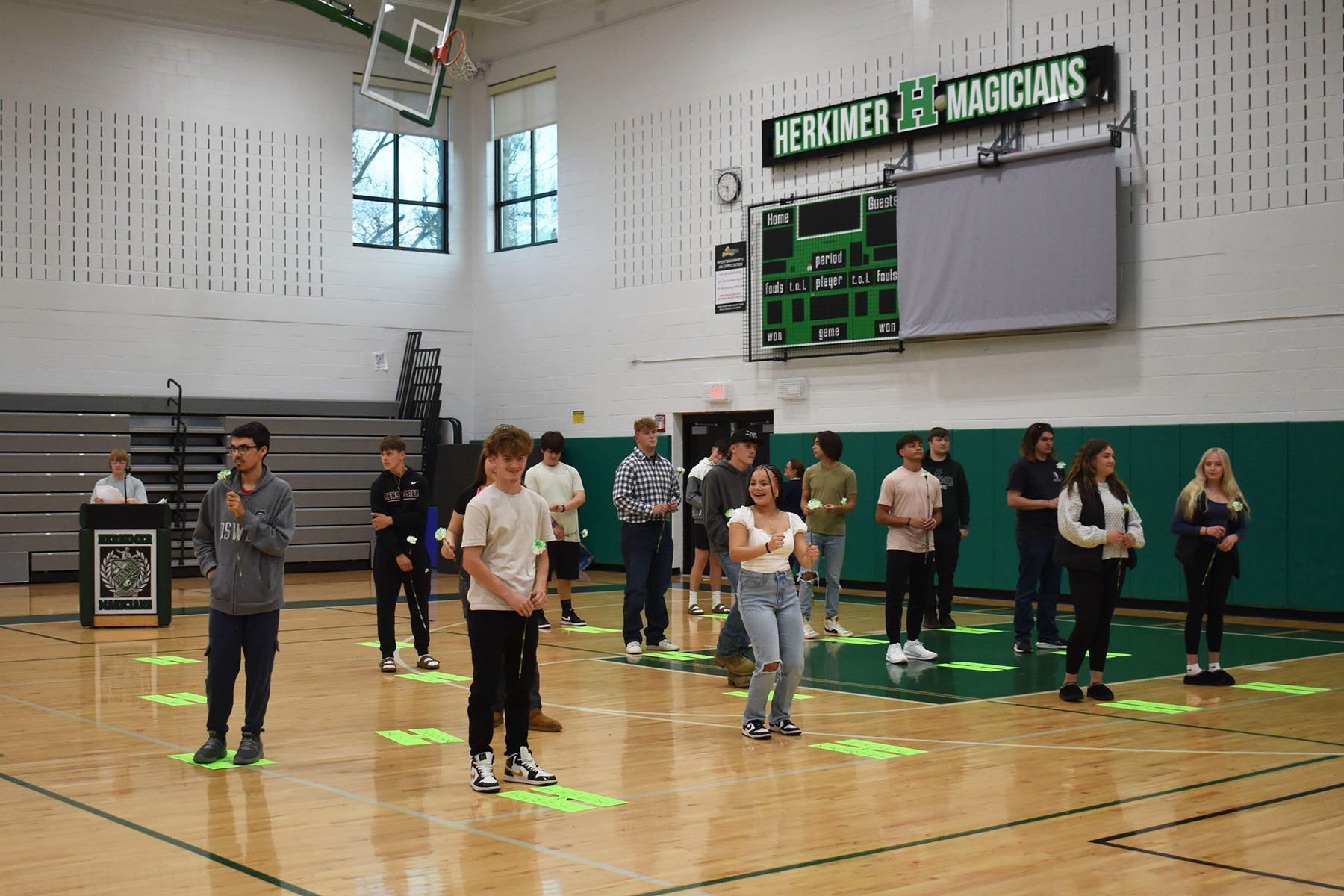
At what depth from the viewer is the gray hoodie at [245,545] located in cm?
722

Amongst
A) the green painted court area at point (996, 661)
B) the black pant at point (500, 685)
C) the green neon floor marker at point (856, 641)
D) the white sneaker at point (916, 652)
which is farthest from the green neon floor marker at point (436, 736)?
the green neon floor marker at point (856, 641)

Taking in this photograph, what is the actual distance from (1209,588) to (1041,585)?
190cm

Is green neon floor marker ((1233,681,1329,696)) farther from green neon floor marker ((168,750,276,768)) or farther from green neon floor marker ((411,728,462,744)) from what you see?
green neon floor marker ((168,750,276,768))

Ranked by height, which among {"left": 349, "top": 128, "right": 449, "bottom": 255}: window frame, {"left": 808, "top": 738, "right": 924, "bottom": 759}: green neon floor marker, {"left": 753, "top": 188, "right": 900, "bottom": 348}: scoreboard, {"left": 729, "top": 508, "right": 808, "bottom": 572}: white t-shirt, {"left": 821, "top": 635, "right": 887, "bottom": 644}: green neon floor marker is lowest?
{"left": 821, "top": 635, "right": 887, "bottom": 644}: green neon floor marker

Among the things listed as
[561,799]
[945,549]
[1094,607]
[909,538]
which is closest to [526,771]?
[561,799]

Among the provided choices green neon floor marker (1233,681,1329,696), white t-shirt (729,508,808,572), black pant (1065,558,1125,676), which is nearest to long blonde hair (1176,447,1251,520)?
black pant (1065,558,1125,676)

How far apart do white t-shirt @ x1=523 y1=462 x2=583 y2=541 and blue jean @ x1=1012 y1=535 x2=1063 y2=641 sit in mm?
4417

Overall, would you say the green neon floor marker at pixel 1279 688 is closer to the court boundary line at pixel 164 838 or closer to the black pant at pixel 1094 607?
the black pant at pixel 1094 607

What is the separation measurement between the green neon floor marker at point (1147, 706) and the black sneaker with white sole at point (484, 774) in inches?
174

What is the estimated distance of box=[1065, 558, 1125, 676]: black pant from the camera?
900cm

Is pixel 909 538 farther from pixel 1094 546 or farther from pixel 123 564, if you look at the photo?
pixel 123 564

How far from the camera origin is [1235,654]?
455 inches

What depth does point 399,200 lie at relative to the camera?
23.4 m

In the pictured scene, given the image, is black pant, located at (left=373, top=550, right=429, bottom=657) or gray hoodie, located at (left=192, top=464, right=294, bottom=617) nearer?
gray hoodie, located at (left=192, top=464, right=294, bottom=617)
